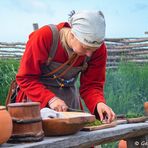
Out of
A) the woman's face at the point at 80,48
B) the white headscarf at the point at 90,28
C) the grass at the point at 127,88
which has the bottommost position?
the grass at the point at 127,88

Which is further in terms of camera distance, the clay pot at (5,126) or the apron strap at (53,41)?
the apron strap at (53,41)

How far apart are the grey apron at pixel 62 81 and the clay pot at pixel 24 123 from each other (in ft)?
2.64

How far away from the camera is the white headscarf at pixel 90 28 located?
2.91 metres

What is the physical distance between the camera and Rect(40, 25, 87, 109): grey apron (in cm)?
319

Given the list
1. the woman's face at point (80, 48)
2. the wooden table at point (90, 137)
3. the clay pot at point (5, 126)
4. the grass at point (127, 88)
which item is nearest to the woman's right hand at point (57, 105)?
the wooden table at point (90, 137)

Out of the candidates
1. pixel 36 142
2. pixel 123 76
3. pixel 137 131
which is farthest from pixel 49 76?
pixel 123 76

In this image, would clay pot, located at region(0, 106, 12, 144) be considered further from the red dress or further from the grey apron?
the grey apron

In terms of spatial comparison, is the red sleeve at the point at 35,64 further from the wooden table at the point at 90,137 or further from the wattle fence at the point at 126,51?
the wattle fence at the point at 126,51

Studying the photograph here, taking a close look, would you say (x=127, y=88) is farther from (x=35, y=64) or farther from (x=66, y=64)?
(x=35, y=64)

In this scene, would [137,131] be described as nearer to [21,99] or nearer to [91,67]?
[91,67]

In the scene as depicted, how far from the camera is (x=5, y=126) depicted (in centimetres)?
224

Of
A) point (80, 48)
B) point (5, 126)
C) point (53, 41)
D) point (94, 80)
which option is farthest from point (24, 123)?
point (94, 80)

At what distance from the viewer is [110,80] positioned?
832 centimetres

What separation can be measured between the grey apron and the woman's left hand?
236 millimetres
